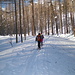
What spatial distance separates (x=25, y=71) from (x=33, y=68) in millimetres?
618

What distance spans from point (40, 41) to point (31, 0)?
731 inches

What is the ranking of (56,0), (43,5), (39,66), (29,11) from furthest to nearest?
(29,11) < (43,5) < (56,0) < (39,66)

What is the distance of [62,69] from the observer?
26.8 ft

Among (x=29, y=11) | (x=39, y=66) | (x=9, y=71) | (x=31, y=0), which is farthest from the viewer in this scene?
(x=29, y=11)

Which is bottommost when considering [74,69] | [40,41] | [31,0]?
[74,69]

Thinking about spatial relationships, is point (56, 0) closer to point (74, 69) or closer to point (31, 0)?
point (31, 0)

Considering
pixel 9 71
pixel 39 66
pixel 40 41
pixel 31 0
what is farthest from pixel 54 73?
pixel 31 0

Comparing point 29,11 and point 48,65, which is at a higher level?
point 29,11

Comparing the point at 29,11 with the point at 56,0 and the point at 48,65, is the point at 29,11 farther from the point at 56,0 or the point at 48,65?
the point at 48,65

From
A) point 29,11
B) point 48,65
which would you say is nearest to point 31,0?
point 29,11

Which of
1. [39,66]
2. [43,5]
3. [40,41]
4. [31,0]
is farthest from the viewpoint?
[43,5]

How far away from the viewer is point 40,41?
621 inches

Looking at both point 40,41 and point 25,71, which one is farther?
point 40,41

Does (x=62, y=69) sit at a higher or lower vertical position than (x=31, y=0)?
lower
